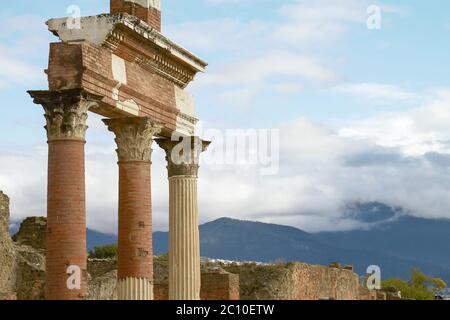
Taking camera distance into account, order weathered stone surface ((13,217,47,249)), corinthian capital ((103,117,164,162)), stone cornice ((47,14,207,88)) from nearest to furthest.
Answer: stone cornice ((47,14,207,88)) < corinthian capital ((103,117,164,162)) < weathered stone surface ((13,217,47,249))

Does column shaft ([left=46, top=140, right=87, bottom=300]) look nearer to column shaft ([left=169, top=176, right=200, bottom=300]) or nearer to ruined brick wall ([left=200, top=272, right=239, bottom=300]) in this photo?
column shaft ([left=169, top=176, right=200, bottom=300])

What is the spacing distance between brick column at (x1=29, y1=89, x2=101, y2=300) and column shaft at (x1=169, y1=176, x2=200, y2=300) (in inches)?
182

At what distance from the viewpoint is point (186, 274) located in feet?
66.7

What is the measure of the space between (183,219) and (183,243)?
50 cm

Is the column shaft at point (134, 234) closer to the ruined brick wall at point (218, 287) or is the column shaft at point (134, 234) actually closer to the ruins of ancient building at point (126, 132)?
the ruins of ancient building at point (126, 132)

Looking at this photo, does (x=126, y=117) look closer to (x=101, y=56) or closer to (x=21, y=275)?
(x=101, y=56)

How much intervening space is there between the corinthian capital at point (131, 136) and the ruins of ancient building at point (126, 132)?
Result: 0.02m

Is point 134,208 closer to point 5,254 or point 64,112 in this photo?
point 64,112

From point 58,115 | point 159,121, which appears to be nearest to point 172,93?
point 159,121

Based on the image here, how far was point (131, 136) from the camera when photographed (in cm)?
1853

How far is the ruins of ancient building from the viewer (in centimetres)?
1587

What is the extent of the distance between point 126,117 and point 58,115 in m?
2.49

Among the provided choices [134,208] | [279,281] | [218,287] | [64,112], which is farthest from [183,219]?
[279,281]

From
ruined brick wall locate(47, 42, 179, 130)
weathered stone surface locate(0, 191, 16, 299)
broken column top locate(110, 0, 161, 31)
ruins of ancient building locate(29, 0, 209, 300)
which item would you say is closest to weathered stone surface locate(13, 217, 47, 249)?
weathered stone surface locate(0, 191, 16, 299)
